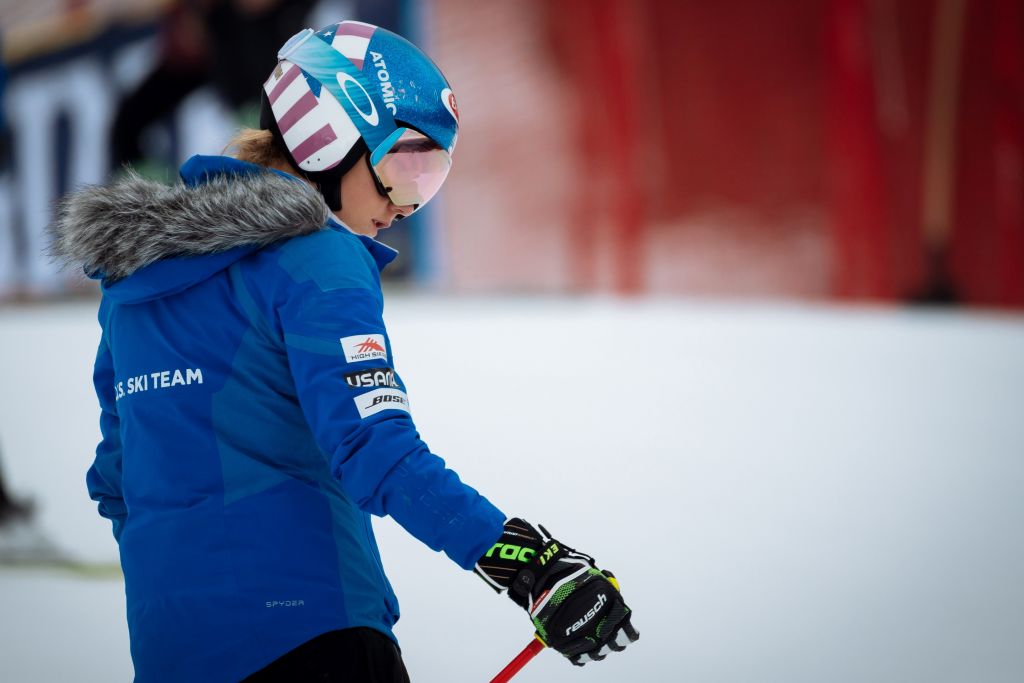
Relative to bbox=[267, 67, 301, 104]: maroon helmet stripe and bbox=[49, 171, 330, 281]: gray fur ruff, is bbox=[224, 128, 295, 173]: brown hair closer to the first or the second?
bbox=[267, 67, 301, 104]: maroon helmet stripe

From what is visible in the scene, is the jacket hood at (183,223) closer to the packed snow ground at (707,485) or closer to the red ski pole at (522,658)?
the red ski pole at (522,658)

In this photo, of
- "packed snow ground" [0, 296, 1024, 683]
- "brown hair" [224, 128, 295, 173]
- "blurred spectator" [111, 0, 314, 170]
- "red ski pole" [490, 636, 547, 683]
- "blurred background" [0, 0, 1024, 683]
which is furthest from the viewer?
"blurred spectator" [111, 0, 314, 170]

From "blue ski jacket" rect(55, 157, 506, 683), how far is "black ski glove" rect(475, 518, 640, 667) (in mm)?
30

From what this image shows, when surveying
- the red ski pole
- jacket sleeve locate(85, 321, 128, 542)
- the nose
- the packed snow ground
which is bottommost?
the packed snow ground

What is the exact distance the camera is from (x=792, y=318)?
20.2 feet

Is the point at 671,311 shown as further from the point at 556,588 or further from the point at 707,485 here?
the point at 556,588

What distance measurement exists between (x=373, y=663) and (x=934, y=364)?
14.6 ft

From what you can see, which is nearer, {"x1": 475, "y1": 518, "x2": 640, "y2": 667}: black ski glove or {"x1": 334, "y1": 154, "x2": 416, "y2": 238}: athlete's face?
{"x1": 475, "y1": 518, "x2": 640, "y2": 667}: black ski glove

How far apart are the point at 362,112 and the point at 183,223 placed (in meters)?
0.31

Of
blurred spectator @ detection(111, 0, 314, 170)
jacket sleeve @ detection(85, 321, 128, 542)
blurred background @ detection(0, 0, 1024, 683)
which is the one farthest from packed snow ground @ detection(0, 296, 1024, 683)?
blurred spectator @ detection(111, 0, 314, 170)

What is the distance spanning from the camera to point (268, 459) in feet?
4.09

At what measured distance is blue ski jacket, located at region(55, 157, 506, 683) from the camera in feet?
3.84

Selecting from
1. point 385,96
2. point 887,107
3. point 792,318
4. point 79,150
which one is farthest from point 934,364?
point 79,150

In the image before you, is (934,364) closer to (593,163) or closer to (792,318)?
(792,318)
